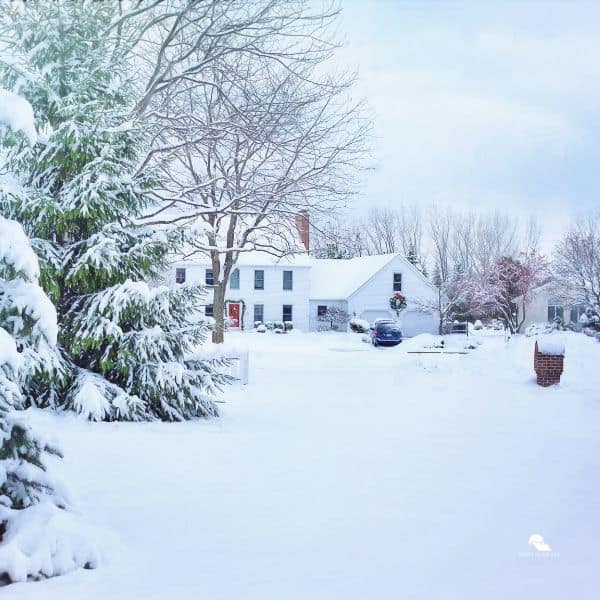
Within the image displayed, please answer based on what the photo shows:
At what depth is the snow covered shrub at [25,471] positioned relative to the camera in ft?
15.2

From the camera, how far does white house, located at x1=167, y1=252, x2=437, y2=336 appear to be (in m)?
48.6

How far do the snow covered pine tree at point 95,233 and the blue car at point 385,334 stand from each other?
26.8 m

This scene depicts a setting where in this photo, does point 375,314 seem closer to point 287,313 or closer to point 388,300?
point 388,300

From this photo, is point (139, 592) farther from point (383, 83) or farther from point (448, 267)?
point (448, 267)

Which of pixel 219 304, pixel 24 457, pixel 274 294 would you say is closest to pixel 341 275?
pixel 274 294

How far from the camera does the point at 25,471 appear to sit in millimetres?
5066

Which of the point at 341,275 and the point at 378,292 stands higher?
the point at 341,275

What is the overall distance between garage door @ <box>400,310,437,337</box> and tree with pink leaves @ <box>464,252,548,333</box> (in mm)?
2819

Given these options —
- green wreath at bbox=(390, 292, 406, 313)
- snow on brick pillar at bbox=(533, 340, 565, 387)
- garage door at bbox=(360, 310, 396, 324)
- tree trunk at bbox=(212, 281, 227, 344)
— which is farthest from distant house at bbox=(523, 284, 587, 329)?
snow on brick pillar at bbox=(533, 340, 565, 387)

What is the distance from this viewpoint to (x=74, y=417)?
10.1 m

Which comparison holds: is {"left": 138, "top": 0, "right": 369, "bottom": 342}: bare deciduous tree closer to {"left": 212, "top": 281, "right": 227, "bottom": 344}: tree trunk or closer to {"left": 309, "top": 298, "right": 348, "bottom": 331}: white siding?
{"left": 212, "top": 281, "right": 227, "bottom": 344}: tree trunk

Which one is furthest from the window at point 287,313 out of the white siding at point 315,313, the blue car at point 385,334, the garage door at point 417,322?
the blue car at point 385,334

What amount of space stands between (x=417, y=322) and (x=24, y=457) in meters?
45.1

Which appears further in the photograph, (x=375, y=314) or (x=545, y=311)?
(x=545, y=311)
